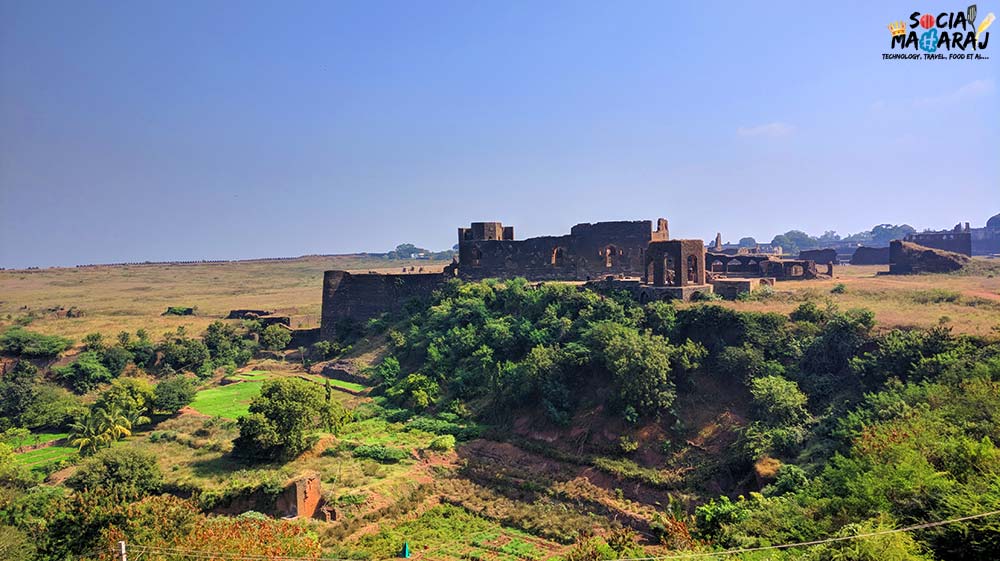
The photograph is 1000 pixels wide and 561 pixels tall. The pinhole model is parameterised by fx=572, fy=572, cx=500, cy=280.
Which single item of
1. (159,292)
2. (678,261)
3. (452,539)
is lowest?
(452,539)

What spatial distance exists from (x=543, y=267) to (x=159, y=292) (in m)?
58.3

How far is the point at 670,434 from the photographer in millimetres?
14914

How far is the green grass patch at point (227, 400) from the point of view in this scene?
2030 cm

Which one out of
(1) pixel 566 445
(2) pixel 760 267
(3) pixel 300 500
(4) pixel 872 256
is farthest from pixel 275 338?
(4) pixel 872 256

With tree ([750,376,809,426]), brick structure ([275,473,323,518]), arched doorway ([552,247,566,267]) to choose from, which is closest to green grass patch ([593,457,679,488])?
tree ([750,376,809,426])

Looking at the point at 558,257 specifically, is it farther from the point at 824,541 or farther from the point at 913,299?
the point at 824,541

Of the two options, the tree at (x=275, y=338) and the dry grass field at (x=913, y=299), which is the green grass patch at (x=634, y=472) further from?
the tree at (x=275, y=338)

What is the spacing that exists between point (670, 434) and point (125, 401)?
57.6 ft

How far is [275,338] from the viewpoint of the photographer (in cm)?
3053

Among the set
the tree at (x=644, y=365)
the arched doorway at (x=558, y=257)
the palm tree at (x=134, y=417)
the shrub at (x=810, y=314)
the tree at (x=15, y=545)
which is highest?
the arched doorway at (x=558, y=257)

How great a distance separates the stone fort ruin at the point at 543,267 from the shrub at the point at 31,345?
11.8 m

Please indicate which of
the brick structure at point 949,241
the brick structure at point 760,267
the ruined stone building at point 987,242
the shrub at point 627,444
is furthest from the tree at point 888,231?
the shrub at point 627,444

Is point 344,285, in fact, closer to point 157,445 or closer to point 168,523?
point 157,445

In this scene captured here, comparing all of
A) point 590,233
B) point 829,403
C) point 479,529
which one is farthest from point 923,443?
point 590,233
